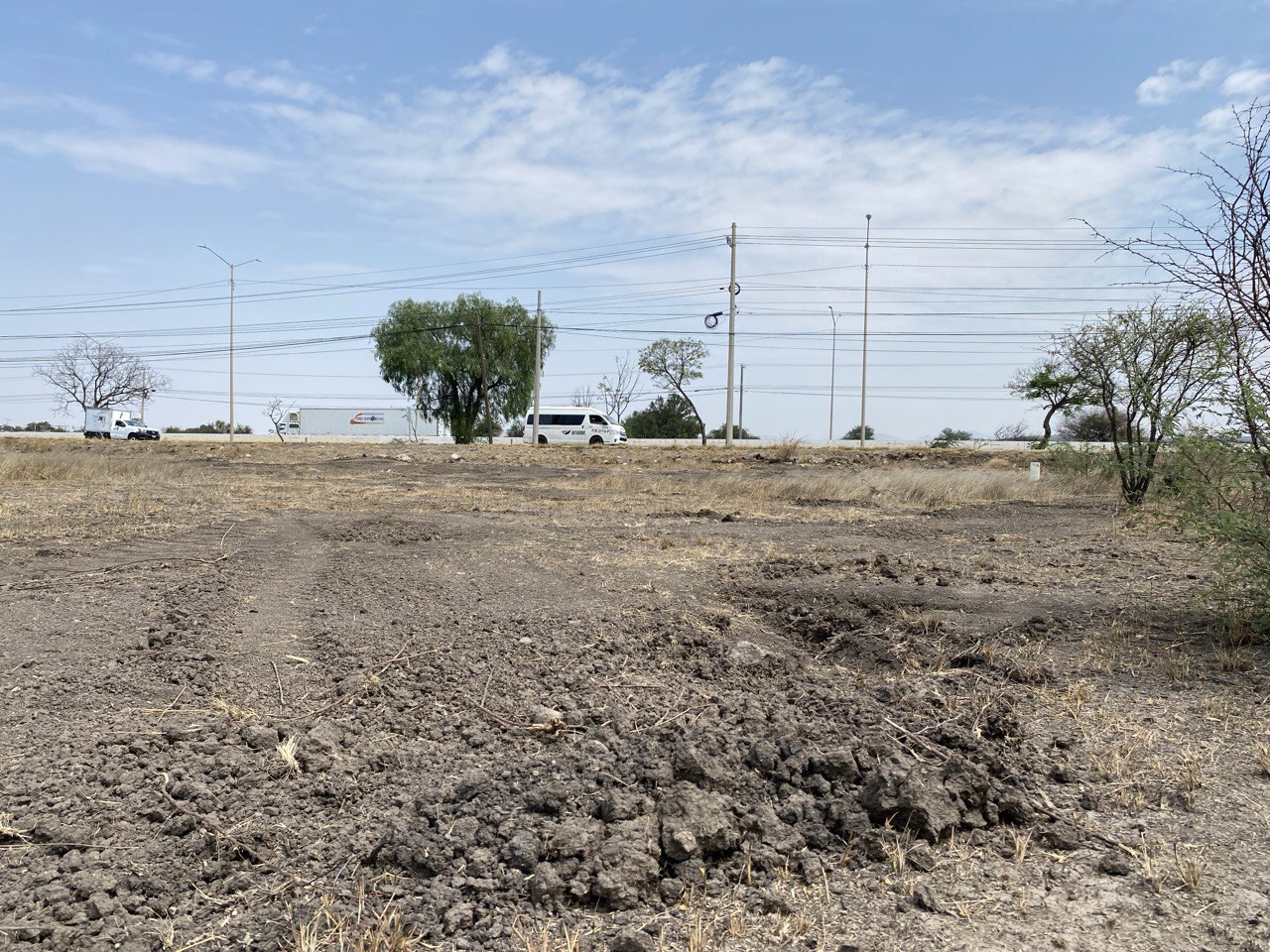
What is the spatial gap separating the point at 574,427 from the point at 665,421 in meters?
28.7

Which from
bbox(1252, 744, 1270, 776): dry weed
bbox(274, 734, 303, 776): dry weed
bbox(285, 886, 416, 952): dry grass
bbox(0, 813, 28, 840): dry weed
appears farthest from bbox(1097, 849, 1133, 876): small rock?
bbox(0, 813, 28, 840): dry weed

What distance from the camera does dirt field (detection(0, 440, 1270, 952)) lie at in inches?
98.3

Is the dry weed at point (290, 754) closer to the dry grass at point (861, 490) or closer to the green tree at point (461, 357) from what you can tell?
the dry grass at point (861, 490)

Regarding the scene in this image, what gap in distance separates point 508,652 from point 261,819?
2.02 meters

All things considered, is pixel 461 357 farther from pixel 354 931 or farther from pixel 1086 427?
pixel 354 931

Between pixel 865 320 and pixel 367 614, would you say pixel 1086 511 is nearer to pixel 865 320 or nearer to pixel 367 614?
pixel 367 614

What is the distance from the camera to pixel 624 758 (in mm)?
3326

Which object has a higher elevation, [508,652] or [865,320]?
[865,320]

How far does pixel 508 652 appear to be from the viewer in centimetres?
491

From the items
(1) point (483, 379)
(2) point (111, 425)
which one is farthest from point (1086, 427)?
(2) point (111, 425)

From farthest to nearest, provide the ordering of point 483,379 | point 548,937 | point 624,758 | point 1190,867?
point 483,379, point 624,758, point 1190,867, point 548,937

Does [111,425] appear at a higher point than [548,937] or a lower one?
higher

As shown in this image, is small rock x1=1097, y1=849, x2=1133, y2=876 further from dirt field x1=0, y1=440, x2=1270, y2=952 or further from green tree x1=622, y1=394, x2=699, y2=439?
green tree x1=622, y1=394, x2=699, y2=439

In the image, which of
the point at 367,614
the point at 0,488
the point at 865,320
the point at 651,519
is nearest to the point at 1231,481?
the point at 367,614
